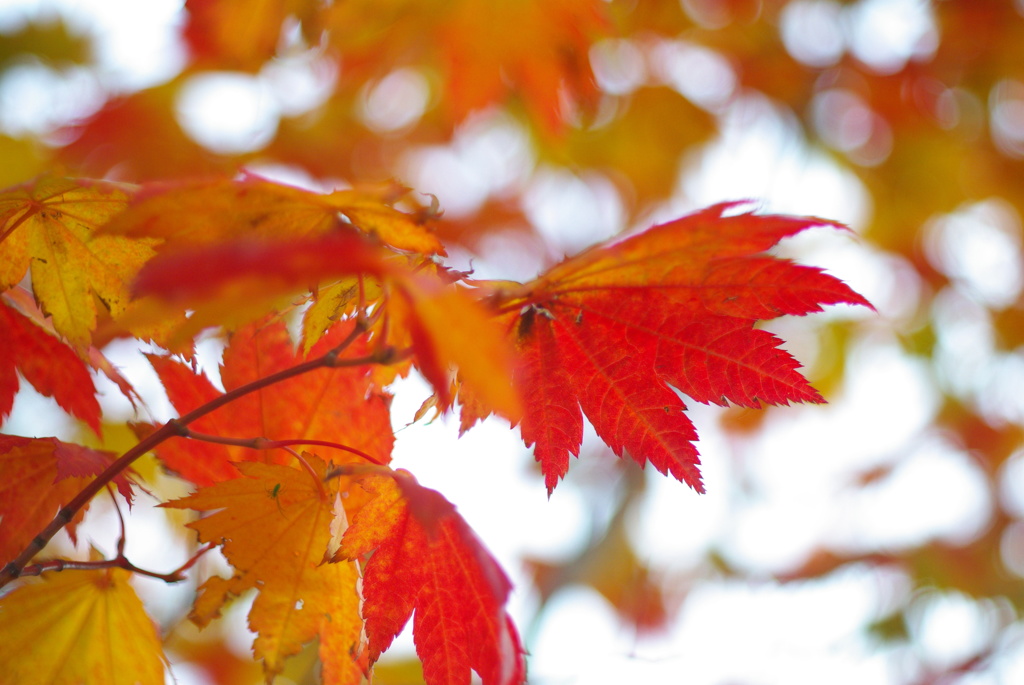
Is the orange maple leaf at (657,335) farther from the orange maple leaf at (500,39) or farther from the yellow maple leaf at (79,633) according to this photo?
the orange maple leaf at (500,39)

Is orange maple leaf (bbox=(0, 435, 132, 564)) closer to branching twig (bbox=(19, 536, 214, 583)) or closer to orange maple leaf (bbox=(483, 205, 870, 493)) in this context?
branching twig (bbox=(19, 536, 214, 583))

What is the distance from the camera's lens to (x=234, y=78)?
2205mm

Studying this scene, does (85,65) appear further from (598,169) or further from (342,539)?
(342,539)

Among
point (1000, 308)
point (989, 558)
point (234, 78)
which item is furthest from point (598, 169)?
point (989, 558)

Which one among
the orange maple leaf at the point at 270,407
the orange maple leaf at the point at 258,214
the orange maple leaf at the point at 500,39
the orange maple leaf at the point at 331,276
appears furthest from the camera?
the orange maple leaf at the point at 500,39

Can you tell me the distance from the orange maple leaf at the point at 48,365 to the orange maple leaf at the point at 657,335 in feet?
1.40

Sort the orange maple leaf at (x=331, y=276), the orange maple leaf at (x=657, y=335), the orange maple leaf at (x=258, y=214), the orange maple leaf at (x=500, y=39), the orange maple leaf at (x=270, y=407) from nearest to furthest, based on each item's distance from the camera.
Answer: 1. the orange maple leaf at (x=331, y=276)
2. the orange maple leaf at (x=258, y=214)
3. the orange maple leaf at (x=657, y=335)
4. the orange maple leaf at (x=270, y=407)
5. the orange maple leaf at (x=500, y=39)

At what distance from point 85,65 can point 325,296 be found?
8.20 feet

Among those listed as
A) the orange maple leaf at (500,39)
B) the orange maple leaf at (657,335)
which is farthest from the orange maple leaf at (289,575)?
the orange maple leaf at (500,39)

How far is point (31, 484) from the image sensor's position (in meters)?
0.65

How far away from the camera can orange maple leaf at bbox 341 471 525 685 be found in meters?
0.61

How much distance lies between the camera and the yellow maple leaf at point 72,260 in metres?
0.63

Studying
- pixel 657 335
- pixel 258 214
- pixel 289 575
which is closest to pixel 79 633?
pixel 289 575

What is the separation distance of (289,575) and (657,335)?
401mm
